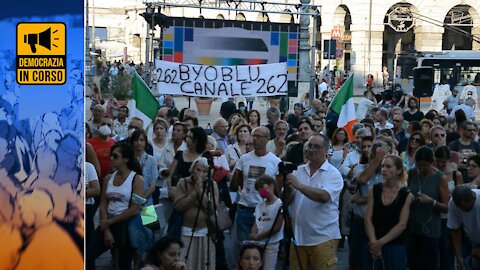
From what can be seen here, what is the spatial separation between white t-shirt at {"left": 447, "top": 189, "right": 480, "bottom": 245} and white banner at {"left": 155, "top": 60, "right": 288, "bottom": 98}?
929 cm

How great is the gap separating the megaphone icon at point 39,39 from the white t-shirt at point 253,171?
542 cm

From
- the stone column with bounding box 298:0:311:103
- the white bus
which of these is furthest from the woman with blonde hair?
the white bus

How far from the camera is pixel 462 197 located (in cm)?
873

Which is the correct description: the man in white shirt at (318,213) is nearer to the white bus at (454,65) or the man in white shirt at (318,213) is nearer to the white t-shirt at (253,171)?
the white t-shirt at (253,171)

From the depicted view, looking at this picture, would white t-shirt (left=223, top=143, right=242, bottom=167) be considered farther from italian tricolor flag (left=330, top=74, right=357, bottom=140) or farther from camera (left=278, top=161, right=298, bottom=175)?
italian tricolor flag (left=330, top=74, right=357, bottom=140)

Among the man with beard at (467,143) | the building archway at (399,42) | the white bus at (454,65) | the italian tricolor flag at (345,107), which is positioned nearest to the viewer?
the man with beard at (467,143)

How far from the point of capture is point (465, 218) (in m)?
8.90

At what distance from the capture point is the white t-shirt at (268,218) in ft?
30.8

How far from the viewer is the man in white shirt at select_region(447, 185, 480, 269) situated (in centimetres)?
873

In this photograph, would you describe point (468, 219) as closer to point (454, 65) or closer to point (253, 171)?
point (253, 171)

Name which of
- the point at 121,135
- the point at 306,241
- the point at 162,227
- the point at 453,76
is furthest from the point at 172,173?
the point at 453,76

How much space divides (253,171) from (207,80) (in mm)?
8114

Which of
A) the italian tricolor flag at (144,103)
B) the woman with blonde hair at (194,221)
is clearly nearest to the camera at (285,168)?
the woman with blonde hair at (194,221)

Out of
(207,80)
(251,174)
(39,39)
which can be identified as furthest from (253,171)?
(207,80)
